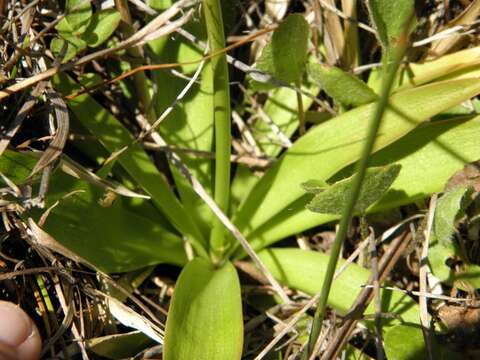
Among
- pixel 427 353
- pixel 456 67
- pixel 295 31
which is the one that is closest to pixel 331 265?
pixel 427 353

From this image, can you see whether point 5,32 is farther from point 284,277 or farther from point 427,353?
point 427,353

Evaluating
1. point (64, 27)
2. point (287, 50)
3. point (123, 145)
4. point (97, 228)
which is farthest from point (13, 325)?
point (287, 50)

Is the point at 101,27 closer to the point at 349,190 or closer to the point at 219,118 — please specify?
the point at 219,118

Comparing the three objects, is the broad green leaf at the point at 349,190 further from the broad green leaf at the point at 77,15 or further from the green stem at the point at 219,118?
the broad green leaf at the point at 77,15

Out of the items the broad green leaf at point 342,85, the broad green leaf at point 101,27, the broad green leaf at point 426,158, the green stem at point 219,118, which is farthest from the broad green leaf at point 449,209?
the broad green leaf at point 101,27

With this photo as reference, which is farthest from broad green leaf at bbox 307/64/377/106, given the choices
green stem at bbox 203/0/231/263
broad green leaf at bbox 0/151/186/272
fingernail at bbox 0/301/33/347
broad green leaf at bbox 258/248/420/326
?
fingernail at bbox 0/301/33/347

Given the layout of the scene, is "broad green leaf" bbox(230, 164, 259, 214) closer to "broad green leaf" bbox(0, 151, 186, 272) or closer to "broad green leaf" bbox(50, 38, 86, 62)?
"broad green leaf" bbox(0, 151, 186, 272)
